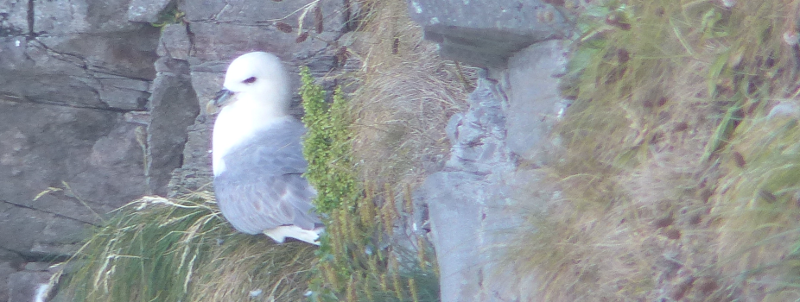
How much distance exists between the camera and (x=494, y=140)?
239 centimetres

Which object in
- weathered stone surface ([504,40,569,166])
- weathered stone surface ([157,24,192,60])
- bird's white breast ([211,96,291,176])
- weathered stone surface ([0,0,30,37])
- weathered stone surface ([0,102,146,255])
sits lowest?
weathered stone surface ([0,102,146,255])

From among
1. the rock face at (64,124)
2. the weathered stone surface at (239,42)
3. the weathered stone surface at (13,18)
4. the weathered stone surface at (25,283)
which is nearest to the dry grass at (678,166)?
the weathered stone surface at (239,42)

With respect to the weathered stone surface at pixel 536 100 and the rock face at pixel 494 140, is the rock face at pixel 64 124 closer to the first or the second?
the rock face at pixel 494 140

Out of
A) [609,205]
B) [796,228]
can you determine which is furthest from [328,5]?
[796,228]

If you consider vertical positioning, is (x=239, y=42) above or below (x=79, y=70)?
above

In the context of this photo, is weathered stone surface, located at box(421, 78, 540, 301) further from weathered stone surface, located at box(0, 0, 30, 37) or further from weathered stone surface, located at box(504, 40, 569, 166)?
weathered stone surface, located at box(0, 0, 30, 37)

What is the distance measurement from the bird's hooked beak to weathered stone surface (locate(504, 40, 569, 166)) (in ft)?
6.17

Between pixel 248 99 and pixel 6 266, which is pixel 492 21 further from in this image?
pixel 6 266

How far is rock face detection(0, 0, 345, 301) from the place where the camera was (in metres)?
4.10

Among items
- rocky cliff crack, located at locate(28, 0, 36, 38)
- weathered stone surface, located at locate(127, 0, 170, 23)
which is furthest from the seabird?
rocky cliff crack, located at locate(28, 0, 36, 38)

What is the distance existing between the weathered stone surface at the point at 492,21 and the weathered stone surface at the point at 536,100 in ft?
0.14

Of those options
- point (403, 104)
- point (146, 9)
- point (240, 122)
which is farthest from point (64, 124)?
point (403, 104)

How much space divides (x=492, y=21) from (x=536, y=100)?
0.26 metres

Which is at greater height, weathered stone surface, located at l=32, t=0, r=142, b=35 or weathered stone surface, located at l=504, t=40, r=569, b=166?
weathered stone surface, located at l=504, t=40, r=569, b=166
